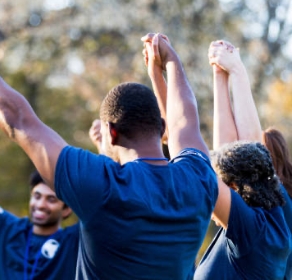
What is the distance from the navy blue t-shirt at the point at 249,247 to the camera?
13.7ft

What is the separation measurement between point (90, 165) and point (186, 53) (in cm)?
1174

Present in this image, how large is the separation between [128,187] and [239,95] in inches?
78.6

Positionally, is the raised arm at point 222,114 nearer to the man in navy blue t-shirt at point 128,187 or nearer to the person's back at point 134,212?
the man in navy blue t-shirt at point 128,187

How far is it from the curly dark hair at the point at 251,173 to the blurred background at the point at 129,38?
10362mm

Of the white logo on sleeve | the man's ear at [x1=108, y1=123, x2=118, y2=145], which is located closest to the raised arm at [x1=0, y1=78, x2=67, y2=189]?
the man's ear at [x1=108, y1=123, x2=118, y2=145]

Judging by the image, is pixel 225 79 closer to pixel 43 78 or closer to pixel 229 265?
pixel 229 265

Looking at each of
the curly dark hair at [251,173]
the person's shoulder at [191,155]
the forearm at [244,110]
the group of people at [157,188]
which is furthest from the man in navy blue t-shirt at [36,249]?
Answer: the person's shoulder at [191,155]

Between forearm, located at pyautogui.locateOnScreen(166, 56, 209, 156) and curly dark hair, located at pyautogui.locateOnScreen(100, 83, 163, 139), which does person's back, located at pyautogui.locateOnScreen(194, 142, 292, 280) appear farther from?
curly dark hair, located at pyautogui.locateOnScreen(100, 83, 163, 139)

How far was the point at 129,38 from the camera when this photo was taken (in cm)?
1534

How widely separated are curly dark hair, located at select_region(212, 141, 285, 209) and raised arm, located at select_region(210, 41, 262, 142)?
637mm

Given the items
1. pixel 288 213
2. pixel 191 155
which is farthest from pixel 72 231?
pixel 191 155

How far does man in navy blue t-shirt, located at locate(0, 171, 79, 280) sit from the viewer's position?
5.46 m

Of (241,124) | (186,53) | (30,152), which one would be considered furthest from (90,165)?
(186,53)

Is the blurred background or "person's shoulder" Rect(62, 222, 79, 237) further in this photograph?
the blurred background
